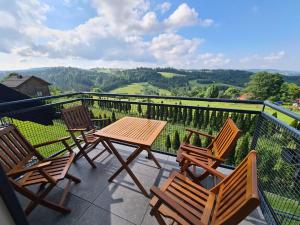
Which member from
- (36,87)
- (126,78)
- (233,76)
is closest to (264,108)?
(36,87)

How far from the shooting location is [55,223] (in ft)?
5.76

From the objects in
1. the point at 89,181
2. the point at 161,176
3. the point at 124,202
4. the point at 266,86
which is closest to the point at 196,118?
the point at 161,176

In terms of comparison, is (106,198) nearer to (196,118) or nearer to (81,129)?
(81,129)

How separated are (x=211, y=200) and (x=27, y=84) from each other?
136 feet

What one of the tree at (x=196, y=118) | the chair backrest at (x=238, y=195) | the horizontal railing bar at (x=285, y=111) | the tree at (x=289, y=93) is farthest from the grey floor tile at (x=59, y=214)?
the tree at (x=289, y=93)

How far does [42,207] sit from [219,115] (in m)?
3.12

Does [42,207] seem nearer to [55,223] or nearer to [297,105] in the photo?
[55,223]

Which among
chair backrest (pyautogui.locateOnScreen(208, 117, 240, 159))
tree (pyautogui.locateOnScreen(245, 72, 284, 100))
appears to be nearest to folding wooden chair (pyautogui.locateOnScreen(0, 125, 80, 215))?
chair backrest (pyautogui.locateOnScreen(208, 117, 240, 159))

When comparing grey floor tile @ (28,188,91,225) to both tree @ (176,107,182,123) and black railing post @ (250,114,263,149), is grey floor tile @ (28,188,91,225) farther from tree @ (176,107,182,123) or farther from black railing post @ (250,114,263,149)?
black railing post @ (250,114,263,149)

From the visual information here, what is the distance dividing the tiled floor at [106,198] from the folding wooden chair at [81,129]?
262 mm

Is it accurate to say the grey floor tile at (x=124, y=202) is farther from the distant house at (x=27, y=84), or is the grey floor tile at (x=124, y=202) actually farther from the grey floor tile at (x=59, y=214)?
the distant house at (x=27, y=84)

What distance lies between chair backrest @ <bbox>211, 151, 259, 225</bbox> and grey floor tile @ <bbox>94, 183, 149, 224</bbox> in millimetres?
946

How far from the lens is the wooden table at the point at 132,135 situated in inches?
82.0

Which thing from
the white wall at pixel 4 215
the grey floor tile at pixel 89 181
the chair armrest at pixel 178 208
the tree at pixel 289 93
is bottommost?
the tree at pixel 289 93
